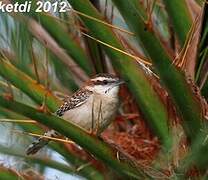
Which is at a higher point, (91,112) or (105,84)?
(105,84)

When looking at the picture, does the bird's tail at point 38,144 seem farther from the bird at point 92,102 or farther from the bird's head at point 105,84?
the bird's head at point 105,84

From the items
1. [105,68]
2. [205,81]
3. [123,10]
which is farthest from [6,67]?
[105,68]

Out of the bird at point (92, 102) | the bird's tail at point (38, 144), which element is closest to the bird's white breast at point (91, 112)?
the bird at point (92, 102)

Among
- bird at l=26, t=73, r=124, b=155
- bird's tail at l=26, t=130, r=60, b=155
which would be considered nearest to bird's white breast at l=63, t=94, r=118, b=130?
bird at l=26, t=73, r=124, b=155

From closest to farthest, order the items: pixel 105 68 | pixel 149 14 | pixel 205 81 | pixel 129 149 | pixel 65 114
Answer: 1. pixel 149 14
2. pixel 205 81
3. pixel 129 149
4. pixel 105 68
5. pixel 65 114

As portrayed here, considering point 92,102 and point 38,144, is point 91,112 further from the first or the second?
point 38,144

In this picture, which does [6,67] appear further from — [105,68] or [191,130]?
[105,68]

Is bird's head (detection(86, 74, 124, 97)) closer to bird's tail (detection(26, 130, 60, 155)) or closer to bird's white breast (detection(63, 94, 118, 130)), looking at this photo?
bird's white breast (detection(63, 94, 118, 130))

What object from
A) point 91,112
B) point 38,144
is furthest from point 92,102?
point 38,144
